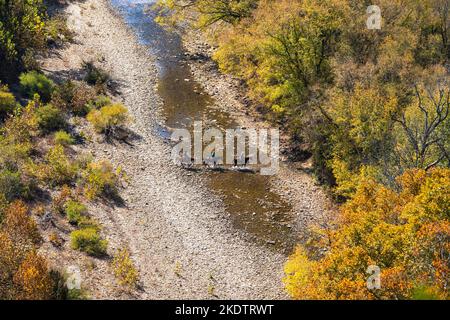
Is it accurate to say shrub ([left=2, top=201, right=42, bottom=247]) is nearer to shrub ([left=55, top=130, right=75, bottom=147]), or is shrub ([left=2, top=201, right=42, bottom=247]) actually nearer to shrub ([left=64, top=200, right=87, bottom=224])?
shrub ([left=64, top=200, right=87, bottom=224])

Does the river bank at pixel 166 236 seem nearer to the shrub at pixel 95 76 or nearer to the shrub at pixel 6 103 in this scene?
the shrub at pixel 95 76

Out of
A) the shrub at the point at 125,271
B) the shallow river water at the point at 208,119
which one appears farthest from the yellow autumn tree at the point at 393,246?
the shrub at the point at 125,271

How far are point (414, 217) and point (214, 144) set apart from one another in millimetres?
21684

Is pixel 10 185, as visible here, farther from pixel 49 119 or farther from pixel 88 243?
pixel 49 119

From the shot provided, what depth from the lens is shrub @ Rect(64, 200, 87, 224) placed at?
31.7 metres

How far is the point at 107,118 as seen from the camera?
41.8 metres

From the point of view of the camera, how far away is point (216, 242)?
109 feet

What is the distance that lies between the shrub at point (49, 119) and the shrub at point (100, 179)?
5.43 m

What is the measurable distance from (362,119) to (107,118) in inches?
796

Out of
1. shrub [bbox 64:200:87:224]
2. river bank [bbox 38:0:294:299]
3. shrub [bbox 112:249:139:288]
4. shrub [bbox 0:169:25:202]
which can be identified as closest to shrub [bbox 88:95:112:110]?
river bank [bbox 38:0:294:299]

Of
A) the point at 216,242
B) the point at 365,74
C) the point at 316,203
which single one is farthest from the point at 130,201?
the point at 365,74

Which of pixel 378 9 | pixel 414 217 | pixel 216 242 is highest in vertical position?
pixel 378 9

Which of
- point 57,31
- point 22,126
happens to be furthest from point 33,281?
A: point 57,31
